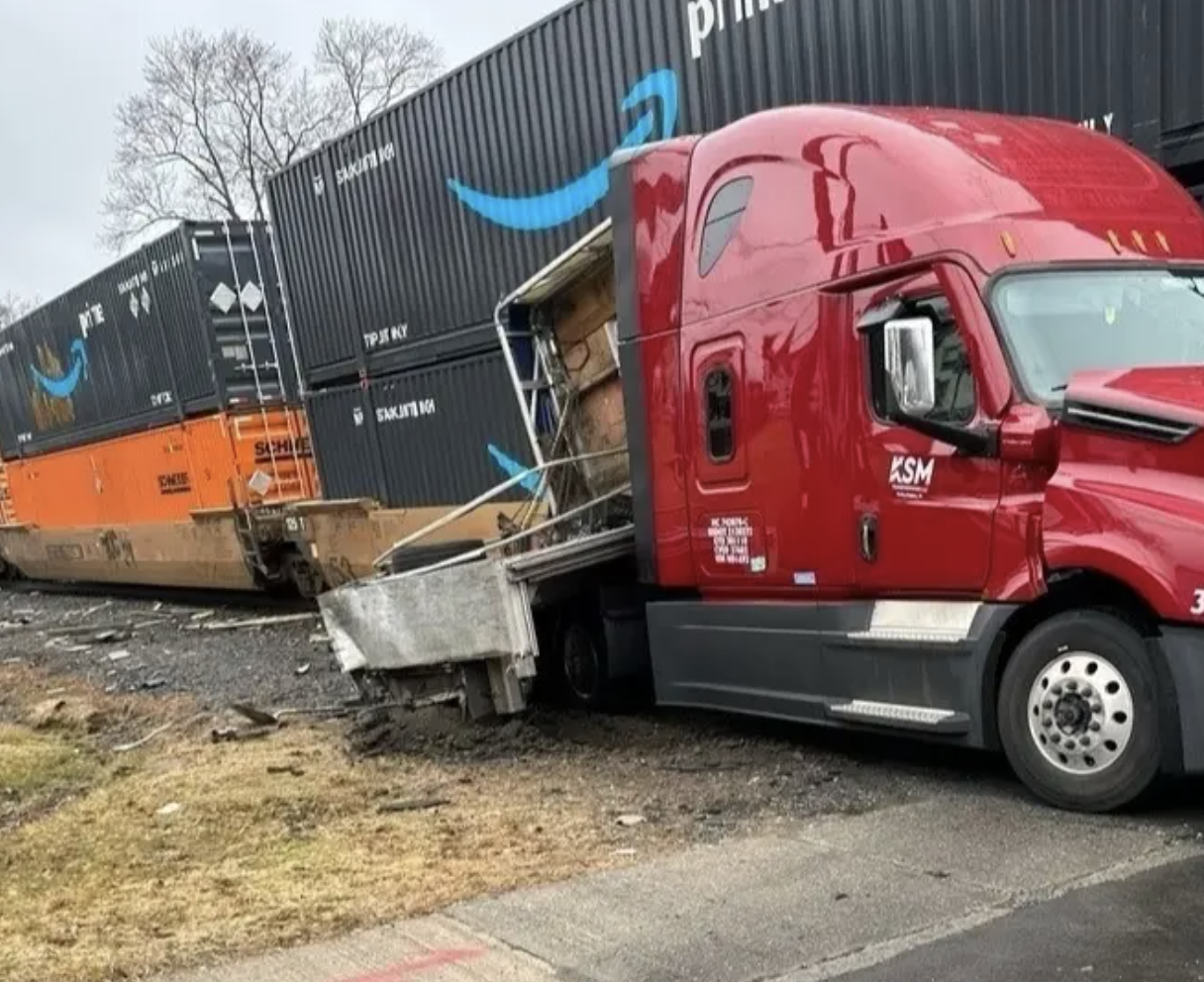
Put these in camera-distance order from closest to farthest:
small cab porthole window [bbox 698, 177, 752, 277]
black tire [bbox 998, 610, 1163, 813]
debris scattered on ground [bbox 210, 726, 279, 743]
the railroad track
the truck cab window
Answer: black tire [bbox 998, 610, 1163, 813], the truck cab window, small cab porthole window [bbox 698, 177, 752, 277], debris scattered on ground [bbox 210, 726, 279, 743], the railroad track

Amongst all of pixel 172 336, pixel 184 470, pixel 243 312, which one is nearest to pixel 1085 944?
pixel 243 312

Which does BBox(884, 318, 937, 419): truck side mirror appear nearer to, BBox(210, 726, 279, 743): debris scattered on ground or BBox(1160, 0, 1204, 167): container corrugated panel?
BBox(1160, 0, 1204, 167): container corrugated panel

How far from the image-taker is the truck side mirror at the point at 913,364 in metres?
5.45

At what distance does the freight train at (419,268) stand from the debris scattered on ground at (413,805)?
2841 millimetres

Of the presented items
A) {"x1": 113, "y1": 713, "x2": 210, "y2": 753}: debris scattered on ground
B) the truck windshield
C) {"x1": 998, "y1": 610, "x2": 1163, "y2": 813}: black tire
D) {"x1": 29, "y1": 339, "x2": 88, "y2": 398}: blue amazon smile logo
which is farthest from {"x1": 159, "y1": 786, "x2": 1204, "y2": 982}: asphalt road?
{"x1": 29, "y1": 339, "x2": 88, "y2": 398}: blue amazon smile logo

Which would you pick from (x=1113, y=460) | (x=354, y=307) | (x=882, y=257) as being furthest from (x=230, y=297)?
(x=1113, y=460)

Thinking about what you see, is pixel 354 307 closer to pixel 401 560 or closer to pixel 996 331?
pixel 401 560

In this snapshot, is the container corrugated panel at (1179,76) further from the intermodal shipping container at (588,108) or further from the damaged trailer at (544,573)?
the damaged trailer at (544,573)

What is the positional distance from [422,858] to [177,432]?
1211 centimetres

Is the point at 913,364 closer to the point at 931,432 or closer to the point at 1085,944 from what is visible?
the point at 931,432

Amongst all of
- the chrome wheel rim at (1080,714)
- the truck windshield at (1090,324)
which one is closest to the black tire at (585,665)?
the chrome wheel rim at (1080,714)

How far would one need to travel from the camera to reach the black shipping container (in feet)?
35.1

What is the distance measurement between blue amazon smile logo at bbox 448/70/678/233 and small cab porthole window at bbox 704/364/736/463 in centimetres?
223

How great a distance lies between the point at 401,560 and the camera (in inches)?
329
